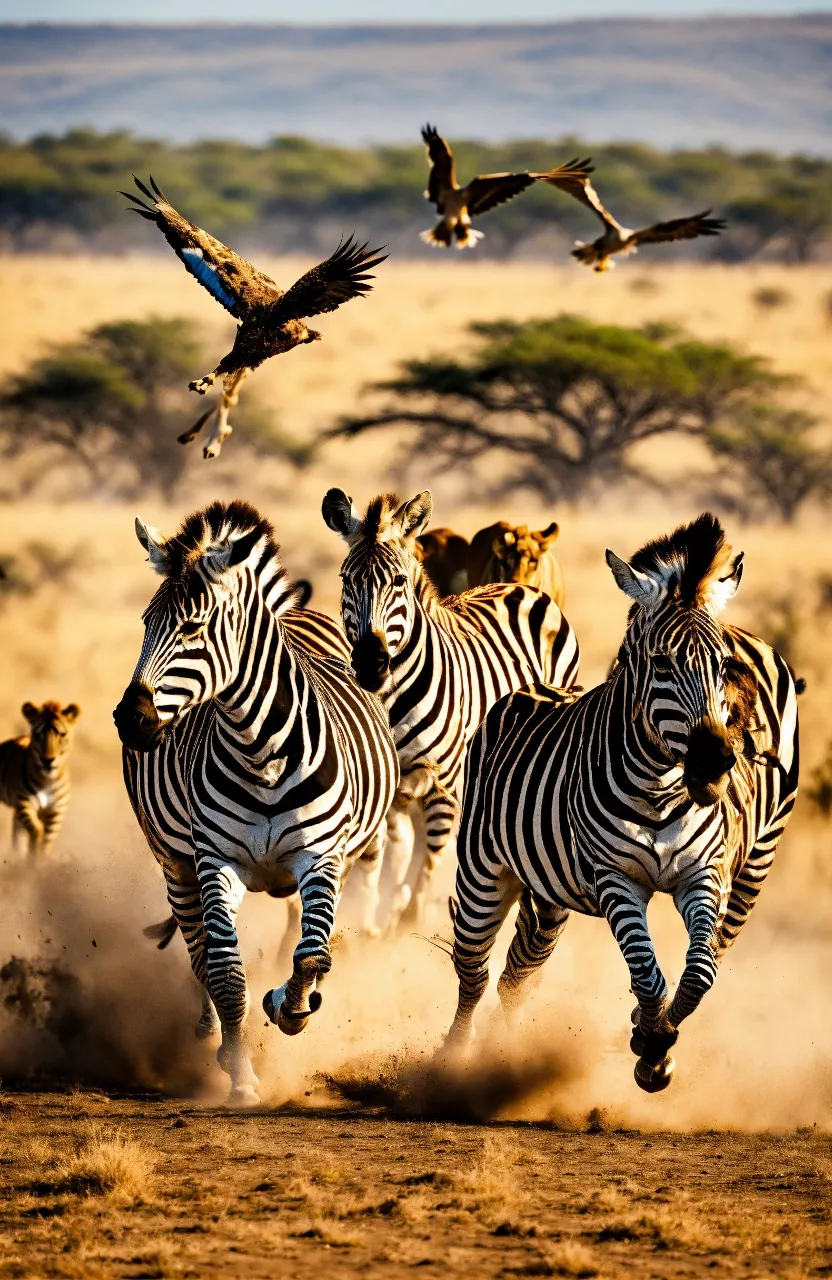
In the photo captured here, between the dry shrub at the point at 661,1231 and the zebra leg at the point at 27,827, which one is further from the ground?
the zebra leg at the point at 27,827

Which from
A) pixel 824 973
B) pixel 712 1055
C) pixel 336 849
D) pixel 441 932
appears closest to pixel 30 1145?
pixel 336 849

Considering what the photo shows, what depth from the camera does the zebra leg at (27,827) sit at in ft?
43.8

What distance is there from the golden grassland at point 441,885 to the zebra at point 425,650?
0.80 m

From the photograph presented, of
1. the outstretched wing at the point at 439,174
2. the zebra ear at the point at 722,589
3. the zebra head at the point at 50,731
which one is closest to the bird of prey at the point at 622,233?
the outstretched wing at the point at 439,174

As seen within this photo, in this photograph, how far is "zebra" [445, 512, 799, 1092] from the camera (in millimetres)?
7020

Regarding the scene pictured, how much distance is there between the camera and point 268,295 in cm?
974

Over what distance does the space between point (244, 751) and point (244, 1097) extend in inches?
55.0

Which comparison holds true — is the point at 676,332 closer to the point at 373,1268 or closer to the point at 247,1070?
the point at 247,1070

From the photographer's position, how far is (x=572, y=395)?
1230 inches

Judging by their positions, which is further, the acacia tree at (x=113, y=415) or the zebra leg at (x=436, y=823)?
the acacia tree at (x=113, y=415)

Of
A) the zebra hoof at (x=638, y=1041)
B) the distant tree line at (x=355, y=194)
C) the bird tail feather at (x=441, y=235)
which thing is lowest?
the zebra hoof at (x=638, y=1041)

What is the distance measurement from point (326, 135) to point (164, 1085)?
155 m

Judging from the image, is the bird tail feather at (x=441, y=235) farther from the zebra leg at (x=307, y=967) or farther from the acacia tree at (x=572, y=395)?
the acacia tree at (x=572, y=395)

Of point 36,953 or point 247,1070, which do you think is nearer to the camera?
point 247,1070
